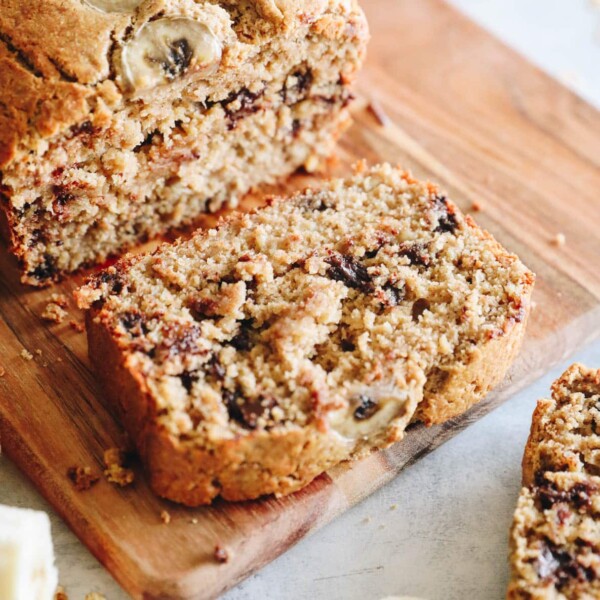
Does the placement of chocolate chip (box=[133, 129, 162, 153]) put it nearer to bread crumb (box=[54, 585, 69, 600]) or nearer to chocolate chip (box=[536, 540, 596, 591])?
bread crumb (box=[54, 585, 69, 600])

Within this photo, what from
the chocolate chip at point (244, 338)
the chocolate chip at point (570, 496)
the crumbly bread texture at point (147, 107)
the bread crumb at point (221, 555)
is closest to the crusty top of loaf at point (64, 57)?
the crumbly bread texture at point (147, 107)

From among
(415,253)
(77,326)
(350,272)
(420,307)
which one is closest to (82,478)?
(77,326)

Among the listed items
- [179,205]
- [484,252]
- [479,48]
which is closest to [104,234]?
[179,205]

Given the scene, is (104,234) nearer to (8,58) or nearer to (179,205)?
(179,205)

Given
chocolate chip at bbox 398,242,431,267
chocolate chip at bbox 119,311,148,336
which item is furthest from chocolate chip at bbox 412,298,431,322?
chocolate chip at bbox 119,311,148,336

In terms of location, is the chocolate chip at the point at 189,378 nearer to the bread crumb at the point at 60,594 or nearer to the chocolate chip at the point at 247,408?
the chocolate chip at the point at 247,408

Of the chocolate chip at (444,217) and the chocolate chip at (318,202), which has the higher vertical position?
the chocolate chip at (318,202)
